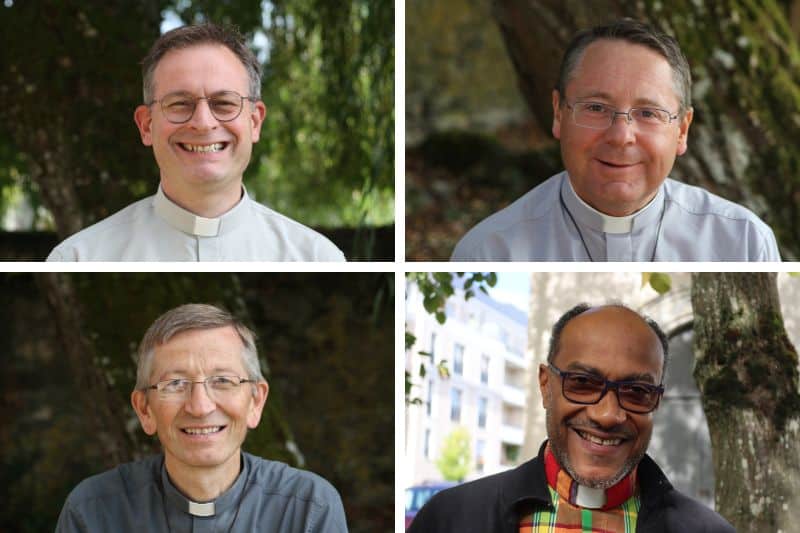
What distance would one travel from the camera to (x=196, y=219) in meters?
1.82

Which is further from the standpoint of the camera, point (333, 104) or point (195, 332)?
point (333, 104)

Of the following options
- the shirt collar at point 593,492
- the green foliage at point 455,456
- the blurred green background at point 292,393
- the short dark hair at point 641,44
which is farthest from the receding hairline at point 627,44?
the blurred green background at point 292,393

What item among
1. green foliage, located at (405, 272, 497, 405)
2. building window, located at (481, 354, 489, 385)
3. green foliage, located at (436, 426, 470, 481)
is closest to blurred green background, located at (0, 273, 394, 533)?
green foliage, located at (436, 426, 470, 481)

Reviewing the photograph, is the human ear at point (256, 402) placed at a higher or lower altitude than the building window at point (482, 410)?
lower

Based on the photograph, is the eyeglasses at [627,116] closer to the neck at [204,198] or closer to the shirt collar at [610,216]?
the shirt collar at [610,216]

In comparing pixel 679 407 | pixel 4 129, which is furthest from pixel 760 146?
pixel 4 129

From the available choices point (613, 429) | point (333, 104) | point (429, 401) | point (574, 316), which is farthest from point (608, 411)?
point (333, 104)

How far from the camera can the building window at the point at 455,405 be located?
258cm

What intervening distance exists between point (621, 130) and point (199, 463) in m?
0.75

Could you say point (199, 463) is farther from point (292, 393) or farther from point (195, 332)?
point (292, 393)

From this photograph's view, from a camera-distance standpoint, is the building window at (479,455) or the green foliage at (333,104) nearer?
the green foliage at (333,104)

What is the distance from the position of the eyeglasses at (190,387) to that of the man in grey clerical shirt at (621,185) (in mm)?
389

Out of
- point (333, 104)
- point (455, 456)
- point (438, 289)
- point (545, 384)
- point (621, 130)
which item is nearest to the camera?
point (621, 130)

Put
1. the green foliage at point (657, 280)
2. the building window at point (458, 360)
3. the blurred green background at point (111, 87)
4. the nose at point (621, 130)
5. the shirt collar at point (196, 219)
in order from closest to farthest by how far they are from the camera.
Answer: the nose at point (621, 130), the shirt collar at point (196, 219), the green foliage at point (657, 280), the building window at point (458, 360), the blurred green background at point (111, 87)
